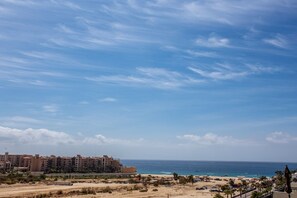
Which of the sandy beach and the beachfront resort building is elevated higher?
the beachfront resort building

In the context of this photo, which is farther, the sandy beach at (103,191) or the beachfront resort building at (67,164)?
the beachfront resort building at (67,164)

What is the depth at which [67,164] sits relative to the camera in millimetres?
137875

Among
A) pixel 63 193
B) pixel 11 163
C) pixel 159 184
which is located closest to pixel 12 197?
pixel 63 193

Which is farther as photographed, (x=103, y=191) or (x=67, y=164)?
(x=67, y=164)

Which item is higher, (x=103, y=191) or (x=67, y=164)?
(x=67, y=164)

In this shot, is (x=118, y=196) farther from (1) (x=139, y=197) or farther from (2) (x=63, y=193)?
(2) (x=63, y=193)

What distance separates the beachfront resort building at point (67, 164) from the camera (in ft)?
428

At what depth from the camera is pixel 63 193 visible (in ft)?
209

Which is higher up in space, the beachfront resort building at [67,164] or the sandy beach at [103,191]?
the beachfront resort building at [67,164]

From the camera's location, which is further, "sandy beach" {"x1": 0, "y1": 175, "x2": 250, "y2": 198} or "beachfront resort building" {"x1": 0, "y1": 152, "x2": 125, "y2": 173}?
"beachfront resort building" {"x1": 0, "y1": 152, "x2": 125, "y2": 173}

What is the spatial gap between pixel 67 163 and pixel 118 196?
82.7 metres

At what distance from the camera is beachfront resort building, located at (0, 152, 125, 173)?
13038 centimetres

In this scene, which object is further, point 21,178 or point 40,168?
point 40,168

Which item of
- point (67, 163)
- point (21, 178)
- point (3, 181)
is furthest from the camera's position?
point (67, 163)
